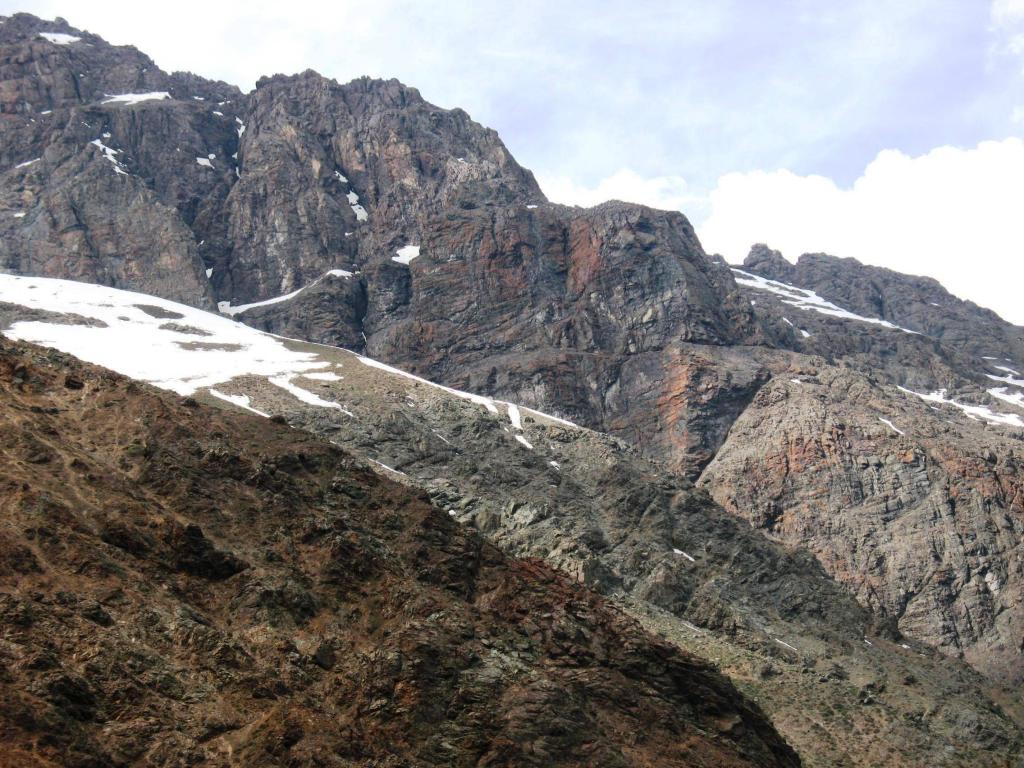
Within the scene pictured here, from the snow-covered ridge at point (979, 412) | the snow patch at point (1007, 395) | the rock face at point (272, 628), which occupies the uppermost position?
the snow patch at point (1007, 395)

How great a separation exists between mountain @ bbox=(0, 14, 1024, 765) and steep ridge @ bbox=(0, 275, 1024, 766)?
0.29 m

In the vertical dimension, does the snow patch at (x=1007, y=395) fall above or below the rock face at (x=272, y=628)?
above

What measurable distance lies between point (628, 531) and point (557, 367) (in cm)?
4154

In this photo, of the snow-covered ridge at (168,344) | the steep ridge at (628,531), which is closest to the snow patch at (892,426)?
the steep ridge at (628,531)

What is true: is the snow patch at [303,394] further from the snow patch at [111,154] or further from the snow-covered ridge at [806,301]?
the snow-covered ridge at [806,301]

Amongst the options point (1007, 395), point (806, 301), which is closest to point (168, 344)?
point (1007, 395)

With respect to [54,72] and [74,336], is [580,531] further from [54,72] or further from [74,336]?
[54,72]

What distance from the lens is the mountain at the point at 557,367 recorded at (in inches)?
2293

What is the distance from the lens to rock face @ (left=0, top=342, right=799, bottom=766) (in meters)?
20.1

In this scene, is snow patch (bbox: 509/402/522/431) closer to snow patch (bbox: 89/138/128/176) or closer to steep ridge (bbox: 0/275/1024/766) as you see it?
steep ridge (bbox: 0/275/1024/766)

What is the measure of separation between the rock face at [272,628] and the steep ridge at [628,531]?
16.5 meters

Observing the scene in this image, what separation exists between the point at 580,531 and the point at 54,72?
5108 inches

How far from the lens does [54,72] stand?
15038 cm

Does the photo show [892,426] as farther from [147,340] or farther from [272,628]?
[272,628]
